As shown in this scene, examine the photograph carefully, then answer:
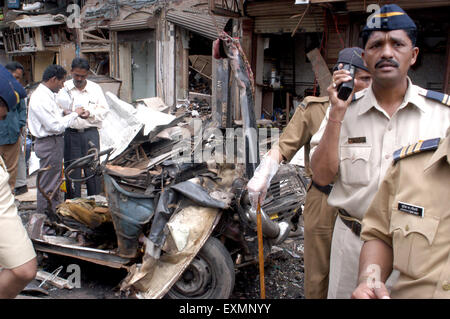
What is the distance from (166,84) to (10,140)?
28.7ft

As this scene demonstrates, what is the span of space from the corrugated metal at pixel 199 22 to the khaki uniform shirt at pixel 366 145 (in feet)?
31.4

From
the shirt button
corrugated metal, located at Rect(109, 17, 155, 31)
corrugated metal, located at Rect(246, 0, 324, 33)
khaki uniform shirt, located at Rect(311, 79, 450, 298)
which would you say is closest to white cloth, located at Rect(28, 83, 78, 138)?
khaki uniform shirt, located at Rect(311, 79, 450, 298)

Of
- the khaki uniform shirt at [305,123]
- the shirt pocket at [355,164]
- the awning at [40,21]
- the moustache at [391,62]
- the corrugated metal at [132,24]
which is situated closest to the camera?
the moustache at [391,62]

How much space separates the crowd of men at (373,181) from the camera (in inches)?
50.6

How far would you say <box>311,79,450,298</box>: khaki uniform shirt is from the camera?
1783mm

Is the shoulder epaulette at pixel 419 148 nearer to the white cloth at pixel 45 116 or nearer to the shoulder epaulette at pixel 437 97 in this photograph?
the shoulder epaulette at pixel 437 97

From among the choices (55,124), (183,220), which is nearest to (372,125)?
(183,220)

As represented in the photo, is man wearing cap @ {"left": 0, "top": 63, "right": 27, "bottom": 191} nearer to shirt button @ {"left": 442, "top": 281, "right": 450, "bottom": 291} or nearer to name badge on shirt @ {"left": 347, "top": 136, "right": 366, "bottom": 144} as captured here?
name badge on shirt @ {"left": 347, "top": 136, "right": 366, "bottom": 144}

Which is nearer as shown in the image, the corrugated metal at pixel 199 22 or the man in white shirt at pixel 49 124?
the man in white shirt at pixel 49 124

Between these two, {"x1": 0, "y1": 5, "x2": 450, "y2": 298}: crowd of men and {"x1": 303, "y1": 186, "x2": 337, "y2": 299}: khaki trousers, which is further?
{"x1": 303, "y1": 186, "x2": 337, "y2": 299}: khaki trousers

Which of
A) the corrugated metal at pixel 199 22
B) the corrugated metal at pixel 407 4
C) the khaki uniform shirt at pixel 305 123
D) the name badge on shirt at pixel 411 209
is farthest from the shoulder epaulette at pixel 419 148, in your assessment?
the corrugated metal at pixel 199 22

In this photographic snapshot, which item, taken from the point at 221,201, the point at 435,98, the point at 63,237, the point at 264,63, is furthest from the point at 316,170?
the point at 264,63

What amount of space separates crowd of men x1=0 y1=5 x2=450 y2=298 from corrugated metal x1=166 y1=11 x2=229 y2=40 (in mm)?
9058
